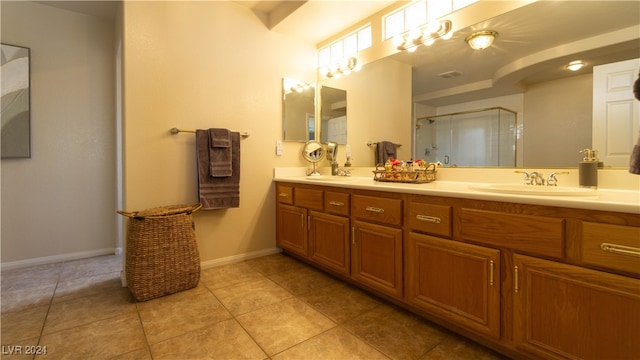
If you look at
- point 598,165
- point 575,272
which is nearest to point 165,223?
point 575,272

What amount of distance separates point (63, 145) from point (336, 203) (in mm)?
2673

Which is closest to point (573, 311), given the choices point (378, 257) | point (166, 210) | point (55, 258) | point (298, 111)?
point (378, 257)

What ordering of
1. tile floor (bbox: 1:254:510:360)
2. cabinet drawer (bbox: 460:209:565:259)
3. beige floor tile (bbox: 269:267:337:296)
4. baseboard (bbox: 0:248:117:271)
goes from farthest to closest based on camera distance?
baseboard (bbox: 0:248:117:271)
beige floor tile (bbox: 269:267:337:296)
tile floor (bbox: 1:254:510:360)
cabinet drawer (bbox: 460:209:565:259)

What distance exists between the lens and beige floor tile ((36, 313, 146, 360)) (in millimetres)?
1408

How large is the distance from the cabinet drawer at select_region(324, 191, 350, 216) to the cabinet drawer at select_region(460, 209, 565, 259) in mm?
829

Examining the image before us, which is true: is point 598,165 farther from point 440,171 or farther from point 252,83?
point 252,83

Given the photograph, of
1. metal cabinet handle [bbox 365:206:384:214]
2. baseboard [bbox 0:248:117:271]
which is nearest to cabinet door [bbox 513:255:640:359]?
metal cabinet handle [bbox 365:206:384:214]

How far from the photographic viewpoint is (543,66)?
5.48 ft

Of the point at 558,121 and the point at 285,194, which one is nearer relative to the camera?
the point at 558,121

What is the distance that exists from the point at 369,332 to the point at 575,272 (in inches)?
38.4

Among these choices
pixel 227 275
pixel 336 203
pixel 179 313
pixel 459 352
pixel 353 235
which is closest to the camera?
pixel 459 352

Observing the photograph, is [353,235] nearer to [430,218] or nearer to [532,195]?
[430,218]

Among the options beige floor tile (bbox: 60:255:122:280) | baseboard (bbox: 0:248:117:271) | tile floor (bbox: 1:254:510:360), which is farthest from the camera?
baseboard (bbox: 0:248:117:271)

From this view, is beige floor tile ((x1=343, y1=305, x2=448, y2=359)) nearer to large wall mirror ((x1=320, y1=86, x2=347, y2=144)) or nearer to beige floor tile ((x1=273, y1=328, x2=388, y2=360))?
beige floor tile ((x1=273, y1=328, x2=388, y2=360))
